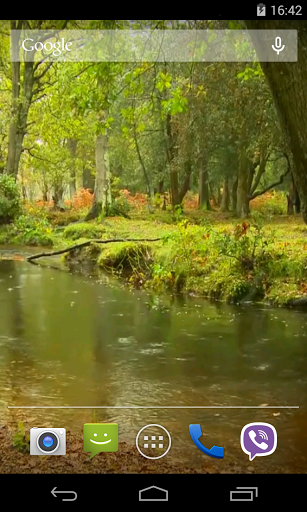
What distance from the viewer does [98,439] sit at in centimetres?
188

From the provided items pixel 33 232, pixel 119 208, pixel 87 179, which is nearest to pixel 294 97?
pixel 119 208

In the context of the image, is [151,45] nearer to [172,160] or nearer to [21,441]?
[21,441]

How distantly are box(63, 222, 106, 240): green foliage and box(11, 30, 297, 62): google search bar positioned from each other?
236 inches

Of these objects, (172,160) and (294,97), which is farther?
(172,160)

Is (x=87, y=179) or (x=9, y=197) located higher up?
(x=87, y=179)

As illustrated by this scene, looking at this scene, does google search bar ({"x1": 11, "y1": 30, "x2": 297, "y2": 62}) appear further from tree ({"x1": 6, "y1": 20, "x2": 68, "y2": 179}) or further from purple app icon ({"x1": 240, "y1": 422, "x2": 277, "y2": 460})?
purple app icon ({"x1": 240, "y1": 422, "x2": 277, "y2": 460})

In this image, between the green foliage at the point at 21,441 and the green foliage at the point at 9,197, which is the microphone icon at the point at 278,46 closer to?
the green foliage at the point at 21,441

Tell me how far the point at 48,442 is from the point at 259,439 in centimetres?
76

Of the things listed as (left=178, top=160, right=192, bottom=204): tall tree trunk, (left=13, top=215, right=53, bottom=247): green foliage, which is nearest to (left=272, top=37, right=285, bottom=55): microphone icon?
(left=178, top=160, right=192, bottom=204): tall tree trunk

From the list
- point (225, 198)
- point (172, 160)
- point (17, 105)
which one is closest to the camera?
point (172, 160)

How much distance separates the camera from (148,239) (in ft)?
25.8

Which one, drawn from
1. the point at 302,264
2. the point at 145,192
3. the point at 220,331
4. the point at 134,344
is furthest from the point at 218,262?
the point at 134,344

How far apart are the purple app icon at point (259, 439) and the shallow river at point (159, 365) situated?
0.03m
